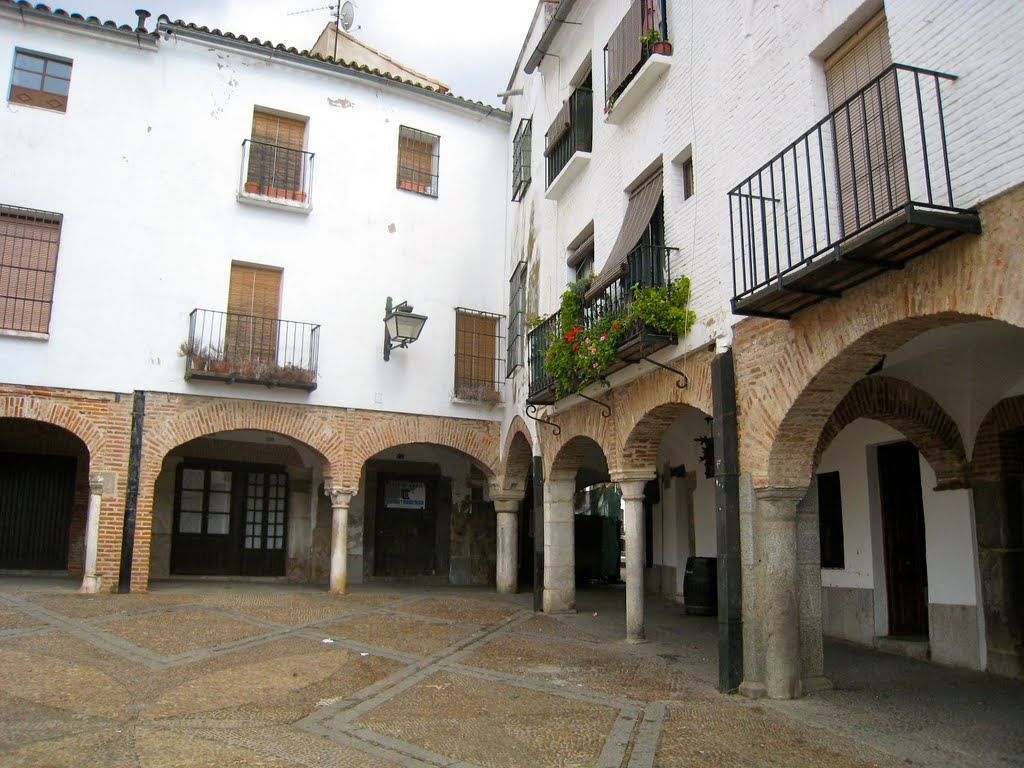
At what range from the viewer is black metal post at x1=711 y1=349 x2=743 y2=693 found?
6.88 m

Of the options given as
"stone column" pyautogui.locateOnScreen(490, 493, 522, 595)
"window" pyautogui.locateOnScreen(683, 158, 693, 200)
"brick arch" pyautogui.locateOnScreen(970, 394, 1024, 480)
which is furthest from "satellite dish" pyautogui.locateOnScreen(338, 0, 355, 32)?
"brick arch" pyautogui.locateOnScreen(970, 394, 1024, 480)

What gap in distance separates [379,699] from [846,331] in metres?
4.71

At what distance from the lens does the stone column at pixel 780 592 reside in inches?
259

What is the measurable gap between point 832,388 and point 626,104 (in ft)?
16.5

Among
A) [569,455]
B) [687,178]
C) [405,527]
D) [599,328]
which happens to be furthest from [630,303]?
[405,527]

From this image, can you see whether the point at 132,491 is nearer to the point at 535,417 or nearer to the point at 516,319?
the point at 535,417

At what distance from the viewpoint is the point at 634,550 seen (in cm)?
959

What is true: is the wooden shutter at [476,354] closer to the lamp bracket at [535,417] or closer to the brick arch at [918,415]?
the lamp bracket at [535,417]

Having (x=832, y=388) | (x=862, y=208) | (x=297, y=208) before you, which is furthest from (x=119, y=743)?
(x=297, y=208)

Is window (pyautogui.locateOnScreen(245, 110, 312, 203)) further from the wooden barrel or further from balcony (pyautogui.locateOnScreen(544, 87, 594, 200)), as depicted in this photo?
the wooden barrel

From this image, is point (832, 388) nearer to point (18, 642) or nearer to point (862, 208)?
point (862, 208)

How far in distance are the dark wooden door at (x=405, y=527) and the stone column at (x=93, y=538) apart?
19.7 feet

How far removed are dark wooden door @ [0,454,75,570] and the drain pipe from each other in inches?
439

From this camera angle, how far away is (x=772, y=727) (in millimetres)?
5852
